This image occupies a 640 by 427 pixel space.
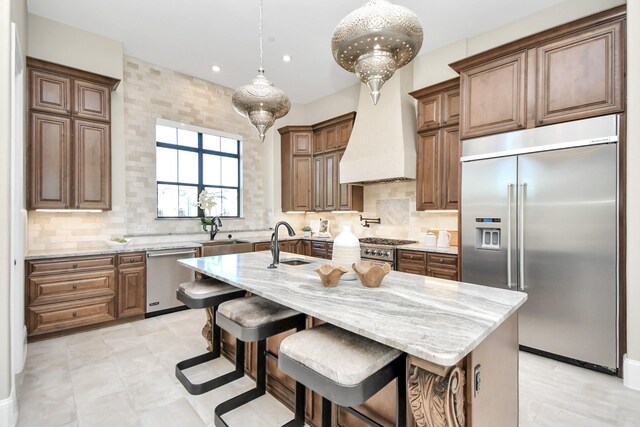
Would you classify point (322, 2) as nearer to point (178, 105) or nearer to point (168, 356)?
point (178, 105)

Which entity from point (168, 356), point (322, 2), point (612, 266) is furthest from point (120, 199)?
point (612, 266)

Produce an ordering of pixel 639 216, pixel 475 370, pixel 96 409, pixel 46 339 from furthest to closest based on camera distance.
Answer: pixel 46 339, pixel 639 216, pixel 96 409, pixel 475 370

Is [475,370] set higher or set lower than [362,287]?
lower

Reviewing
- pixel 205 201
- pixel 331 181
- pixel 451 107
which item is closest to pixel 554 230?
pixel 451 107

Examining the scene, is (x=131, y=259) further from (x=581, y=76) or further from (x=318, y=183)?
(x=581, y=76)

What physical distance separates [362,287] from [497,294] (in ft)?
2.37

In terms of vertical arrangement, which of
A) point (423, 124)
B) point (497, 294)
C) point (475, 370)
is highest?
point (423, 124)

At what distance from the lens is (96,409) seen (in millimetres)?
2104

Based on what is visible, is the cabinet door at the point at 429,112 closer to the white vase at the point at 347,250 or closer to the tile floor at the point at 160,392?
the white vase at the point at 347,250

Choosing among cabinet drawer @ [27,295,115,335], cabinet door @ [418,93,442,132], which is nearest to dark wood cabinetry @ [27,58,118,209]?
cabinet drawer @ [27,295,115,335]

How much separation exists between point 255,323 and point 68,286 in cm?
287

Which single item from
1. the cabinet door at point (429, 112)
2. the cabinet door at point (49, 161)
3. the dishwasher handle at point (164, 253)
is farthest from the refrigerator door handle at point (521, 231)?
the cabinet door at point (49, 161)

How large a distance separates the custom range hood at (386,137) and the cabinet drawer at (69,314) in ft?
11.8

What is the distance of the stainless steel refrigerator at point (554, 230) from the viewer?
8.31 feet
